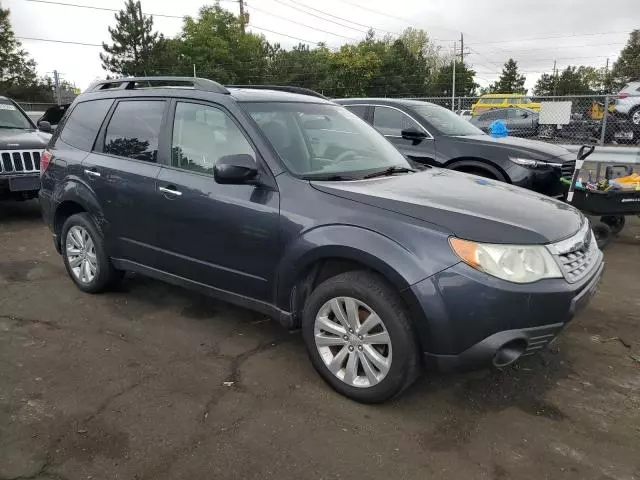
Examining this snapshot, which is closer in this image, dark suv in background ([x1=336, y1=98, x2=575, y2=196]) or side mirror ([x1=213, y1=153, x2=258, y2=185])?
side mirror ([x1=213, y1=153, x2=258, y2=185])

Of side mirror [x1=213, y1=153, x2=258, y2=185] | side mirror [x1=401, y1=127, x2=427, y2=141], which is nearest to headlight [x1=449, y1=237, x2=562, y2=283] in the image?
side mirror [x1=213, y1=153, x2=258, y2=185]

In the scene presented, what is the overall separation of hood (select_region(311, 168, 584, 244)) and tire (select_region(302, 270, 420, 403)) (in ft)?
1.46

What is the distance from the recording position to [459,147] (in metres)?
6.85

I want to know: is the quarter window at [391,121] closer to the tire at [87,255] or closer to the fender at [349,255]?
the tire at [87,255]

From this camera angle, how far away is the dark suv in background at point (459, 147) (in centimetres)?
654

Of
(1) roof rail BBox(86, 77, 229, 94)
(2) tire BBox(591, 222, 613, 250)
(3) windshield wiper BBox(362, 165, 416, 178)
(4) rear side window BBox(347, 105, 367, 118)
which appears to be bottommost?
(2) tire BBox(591, 222, 613, 250)

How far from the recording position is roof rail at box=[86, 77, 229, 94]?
12.6 ft

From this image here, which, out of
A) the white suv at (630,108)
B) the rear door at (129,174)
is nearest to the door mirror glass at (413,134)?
the rear door at (129,174)

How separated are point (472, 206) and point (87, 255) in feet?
11.1

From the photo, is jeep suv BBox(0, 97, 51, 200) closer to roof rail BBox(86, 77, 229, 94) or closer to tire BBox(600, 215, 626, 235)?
roof rail BBox(86, 77, 229, 94)

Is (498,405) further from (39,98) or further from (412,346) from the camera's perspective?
(39,98)

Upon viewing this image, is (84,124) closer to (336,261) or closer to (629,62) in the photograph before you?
(336,261)

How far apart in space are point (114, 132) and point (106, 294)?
145 centimetres

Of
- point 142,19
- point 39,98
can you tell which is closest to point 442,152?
point 39,98
